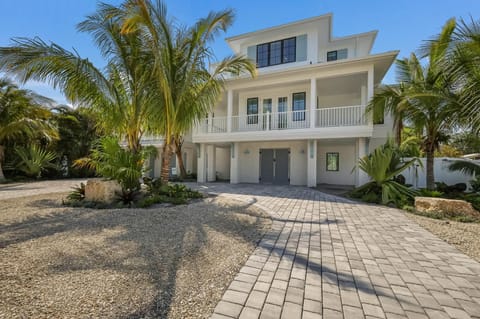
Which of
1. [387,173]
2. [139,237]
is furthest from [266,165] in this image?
[139,237]

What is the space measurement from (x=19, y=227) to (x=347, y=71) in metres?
12.7

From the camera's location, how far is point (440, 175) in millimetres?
10305

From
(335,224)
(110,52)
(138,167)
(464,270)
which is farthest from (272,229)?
(110,52)

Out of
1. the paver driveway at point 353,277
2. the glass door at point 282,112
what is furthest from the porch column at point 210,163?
the paver driveway at point 353,277

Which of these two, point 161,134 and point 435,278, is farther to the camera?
point 161,134

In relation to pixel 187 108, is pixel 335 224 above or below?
below

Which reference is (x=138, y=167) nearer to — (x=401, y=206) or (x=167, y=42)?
(x=167, y=42)

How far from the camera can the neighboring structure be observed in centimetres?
1117

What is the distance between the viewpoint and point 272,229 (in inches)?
181

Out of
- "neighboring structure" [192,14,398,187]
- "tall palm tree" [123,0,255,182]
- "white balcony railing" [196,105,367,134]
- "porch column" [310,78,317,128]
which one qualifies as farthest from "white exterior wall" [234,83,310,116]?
"tall palm tree" [123,0,255,182]

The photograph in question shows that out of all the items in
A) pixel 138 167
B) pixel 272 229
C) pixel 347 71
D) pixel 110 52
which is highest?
pixel 347 71

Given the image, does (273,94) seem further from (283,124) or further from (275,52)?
(275,52)

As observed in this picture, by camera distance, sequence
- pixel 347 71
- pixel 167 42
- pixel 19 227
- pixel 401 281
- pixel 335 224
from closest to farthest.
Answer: pixel 401 281, pixel 19 227, pixel 335 224, pixel 167 42, pixel 347 71

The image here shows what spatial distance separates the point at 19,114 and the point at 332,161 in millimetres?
18688
